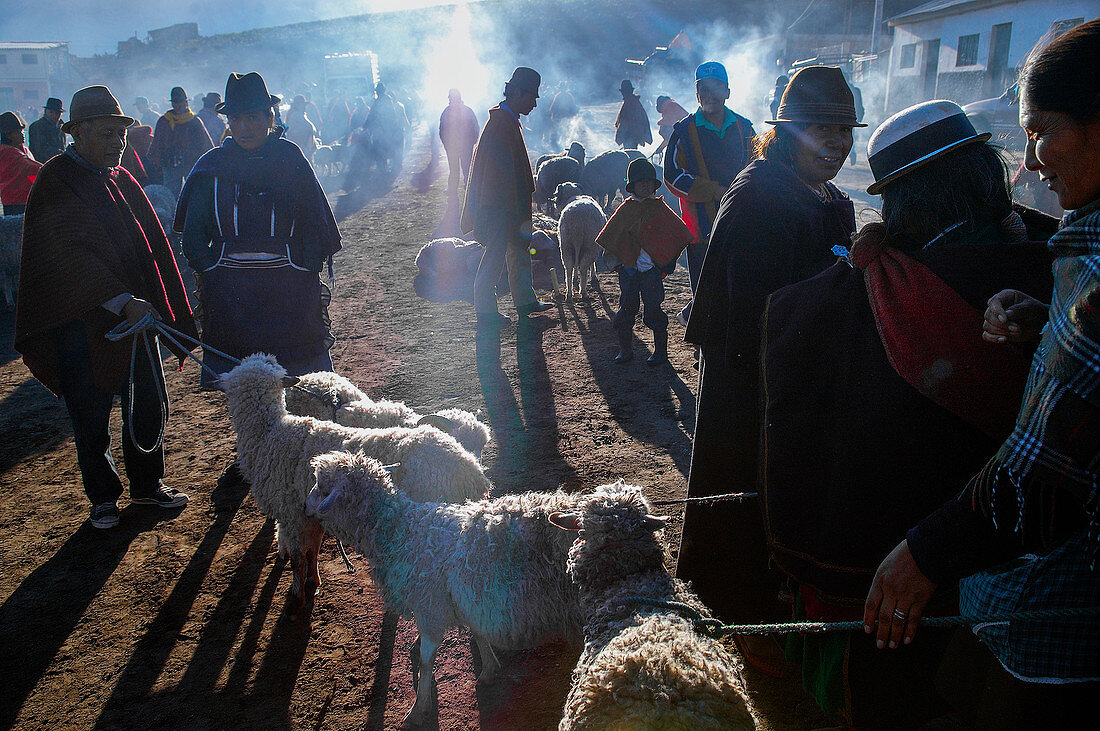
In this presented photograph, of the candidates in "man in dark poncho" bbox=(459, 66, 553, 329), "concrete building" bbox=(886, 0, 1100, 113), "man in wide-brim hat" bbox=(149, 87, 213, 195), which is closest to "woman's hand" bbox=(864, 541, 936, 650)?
"man in dark poncho" bbox=(459, 66, 553, 329)

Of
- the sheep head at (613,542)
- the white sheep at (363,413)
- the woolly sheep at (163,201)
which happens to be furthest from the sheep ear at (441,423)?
the woolly sheep at (163,201)

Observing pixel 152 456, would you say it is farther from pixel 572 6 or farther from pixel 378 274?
pixel 572 6

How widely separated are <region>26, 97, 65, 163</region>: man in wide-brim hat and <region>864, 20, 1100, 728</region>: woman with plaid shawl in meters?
12.2

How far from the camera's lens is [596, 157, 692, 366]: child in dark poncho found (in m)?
5.84

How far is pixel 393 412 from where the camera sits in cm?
385

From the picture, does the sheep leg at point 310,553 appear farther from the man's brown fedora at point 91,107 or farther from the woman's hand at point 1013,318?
the woman's hand at point 1013,318

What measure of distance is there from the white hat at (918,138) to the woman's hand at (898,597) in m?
0.89

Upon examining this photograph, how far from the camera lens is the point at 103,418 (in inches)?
157

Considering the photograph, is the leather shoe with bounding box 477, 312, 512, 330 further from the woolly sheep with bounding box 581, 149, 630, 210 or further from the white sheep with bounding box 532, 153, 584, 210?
the woolly sheep with bounding box 581, 149, 630, 210

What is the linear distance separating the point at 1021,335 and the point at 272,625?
3305 millimetres

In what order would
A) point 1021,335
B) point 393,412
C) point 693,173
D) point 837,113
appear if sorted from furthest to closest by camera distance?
point 693,173 < point 393,412 < point 837,113 < point 1021,335

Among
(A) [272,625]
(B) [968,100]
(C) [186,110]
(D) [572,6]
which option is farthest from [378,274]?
(D) [572,6]

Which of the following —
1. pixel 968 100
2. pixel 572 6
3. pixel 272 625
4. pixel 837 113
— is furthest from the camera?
pixel 572 6

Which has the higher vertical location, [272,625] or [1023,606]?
[1023,606]
